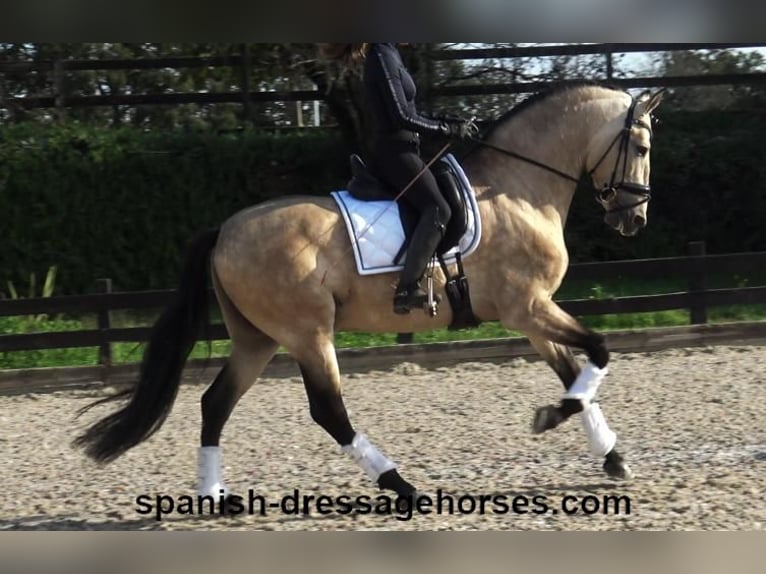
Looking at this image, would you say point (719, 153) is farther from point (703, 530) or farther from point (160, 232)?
point (703, 530)

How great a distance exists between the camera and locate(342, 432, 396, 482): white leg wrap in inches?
194

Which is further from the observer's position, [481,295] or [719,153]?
[719,153]

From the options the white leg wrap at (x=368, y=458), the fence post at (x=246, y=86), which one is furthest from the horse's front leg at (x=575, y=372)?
the fence post at (x=246, y=86)

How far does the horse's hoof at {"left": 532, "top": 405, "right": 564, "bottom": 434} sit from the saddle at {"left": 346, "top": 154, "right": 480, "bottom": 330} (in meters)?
0.58

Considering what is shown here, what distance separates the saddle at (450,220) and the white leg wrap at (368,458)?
2.51 ft

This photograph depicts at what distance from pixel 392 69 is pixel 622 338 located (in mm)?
5163

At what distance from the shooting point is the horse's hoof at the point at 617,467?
17.0 ft

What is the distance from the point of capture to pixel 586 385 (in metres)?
5.00

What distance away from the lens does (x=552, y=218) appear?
531cm

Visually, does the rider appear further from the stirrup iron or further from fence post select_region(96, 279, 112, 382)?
fence post select_region(96, 279, 112, 382)

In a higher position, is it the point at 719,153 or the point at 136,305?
the point at 719,153

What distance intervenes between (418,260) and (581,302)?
4759 mm

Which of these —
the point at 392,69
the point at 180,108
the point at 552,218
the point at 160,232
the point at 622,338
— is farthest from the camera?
the point at 180,108
